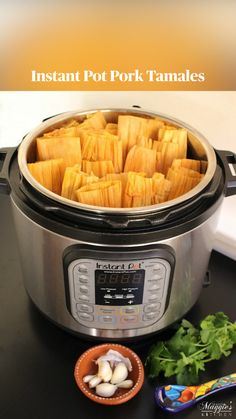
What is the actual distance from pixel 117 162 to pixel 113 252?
1.00 feet

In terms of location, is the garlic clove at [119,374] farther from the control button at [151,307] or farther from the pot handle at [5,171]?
the pot handle at [5,171]

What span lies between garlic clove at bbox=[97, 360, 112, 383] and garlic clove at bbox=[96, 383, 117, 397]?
0.01m

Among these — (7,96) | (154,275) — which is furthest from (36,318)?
(7,96)

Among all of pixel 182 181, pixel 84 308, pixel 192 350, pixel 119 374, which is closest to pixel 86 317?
pixel 84 308

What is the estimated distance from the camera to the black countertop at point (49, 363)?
873 millimetres

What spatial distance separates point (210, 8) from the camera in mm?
1187

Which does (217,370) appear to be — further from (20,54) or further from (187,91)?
(20,54)

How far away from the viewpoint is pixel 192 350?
92cm

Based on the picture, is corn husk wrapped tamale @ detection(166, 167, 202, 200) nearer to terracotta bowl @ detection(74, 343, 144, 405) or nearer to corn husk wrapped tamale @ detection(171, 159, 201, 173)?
corn husk wrapped tamale @ detection(171, 159, 201, 173)

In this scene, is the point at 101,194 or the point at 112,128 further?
the point at 112,128

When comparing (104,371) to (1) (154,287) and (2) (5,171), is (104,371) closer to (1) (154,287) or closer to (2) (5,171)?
(1) (154,287)

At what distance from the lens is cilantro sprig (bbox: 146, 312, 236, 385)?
902mm

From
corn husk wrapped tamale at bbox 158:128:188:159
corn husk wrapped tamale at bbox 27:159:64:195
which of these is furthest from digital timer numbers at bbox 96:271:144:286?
corn husk wrapped tamale at bbox 158:128:188:159

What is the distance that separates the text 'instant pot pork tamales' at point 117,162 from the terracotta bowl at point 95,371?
11.5 inches
